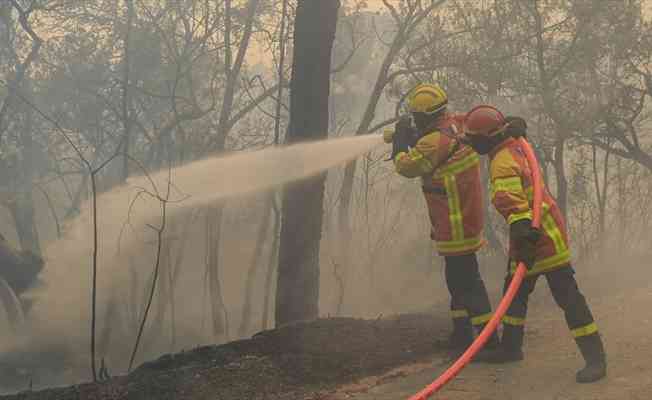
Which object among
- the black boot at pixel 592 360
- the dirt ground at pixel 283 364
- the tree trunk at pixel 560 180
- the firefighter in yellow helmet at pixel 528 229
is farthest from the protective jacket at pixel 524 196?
the tree trunk at pixel 560 180

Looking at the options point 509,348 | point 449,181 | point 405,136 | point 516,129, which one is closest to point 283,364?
point 509,348

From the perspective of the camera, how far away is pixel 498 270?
13.6 m

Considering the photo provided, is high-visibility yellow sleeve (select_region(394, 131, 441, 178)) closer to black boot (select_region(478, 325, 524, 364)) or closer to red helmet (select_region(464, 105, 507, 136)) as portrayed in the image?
red helmet (select_region(464, 105, 507, 136))

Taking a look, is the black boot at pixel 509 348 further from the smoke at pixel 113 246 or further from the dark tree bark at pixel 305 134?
the smoke at pixel 113 246

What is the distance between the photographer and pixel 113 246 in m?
10.7

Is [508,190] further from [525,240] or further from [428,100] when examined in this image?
[428,100]

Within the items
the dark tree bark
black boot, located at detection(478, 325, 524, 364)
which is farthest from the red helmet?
the dark tree bark

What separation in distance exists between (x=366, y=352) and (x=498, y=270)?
9049 millimetres

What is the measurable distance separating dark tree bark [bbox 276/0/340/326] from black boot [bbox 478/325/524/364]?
7.09 feet

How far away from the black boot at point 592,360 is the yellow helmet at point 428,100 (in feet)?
5.72

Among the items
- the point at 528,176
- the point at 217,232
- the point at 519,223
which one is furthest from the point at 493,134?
the point at 217,232

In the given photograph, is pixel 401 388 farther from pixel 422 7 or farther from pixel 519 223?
pixel 422 7

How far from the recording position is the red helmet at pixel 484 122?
13.8ft

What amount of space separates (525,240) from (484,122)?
31.4 inches
